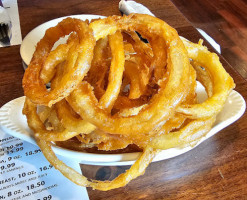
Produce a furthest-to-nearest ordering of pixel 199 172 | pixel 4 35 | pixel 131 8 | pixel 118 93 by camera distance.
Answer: pixel 131 8 → pixel 4 35 → pixel 199 172 → pixel 118 93

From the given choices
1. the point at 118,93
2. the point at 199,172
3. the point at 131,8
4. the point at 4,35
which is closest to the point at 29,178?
the point at 118,93

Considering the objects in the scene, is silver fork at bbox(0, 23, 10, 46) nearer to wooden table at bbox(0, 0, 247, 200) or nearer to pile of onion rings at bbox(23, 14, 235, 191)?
wooden table at bbox(0, 0, 247, 200)

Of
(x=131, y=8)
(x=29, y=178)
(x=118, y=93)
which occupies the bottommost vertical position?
(x=29, y=178)

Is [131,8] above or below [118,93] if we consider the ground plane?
below

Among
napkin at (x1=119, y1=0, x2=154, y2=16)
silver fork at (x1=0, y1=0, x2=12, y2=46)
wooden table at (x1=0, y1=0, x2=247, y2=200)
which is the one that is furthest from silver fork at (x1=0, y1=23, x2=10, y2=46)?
napkin at (x1=119, y1=0, x2=154, y2=16)

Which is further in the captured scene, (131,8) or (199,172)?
(131,8)

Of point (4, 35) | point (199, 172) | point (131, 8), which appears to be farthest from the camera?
point (131, 8)

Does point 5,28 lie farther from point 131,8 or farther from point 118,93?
point 118,93

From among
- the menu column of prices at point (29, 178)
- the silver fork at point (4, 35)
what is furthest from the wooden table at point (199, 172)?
Result: the silver fork at point (4, 35)
